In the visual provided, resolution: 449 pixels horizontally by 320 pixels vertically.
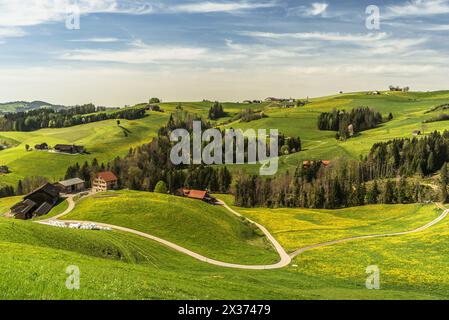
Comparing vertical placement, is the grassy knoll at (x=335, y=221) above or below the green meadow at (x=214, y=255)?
below

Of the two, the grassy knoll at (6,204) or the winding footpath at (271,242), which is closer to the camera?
the winding footpath at (271,242)

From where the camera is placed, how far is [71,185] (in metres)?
155

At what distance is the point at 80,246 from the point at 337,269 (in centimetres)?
4250

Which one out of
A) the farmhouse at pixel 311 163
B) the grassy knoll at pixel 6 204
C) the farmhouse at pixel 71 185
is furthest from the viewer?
the farmhouse at pixel 311 163

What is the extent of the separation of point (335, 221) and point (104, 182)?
4053 inches

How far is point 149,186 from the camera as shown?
166 metres

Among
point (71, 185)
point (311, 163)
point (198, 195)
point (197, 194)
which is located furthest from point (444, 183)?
point (71, 185)

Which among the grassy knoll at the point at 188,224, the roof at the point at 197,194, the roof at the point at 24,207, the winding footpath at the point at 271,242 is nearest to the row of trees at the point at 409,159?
the winding footpath at the point at 271,242

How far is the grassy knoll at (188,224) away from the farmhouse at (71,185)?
177 ft

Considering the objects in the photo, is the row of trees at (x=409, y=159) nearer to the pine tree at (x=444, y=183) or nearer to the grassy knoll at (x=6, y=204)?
the pine tree at (x=444, y=183)

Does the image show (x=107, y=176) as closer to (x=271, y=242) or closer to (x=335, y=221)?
(x=271, y=242)

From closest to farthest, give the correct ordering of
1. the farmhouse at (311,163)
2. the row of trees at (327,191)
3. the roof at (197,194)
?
the row of trees at (327,191)
the roof at (197,194)
the farmhouse at (311,163)

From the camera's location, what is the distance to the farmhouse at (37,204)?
118812 millimetres
